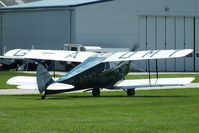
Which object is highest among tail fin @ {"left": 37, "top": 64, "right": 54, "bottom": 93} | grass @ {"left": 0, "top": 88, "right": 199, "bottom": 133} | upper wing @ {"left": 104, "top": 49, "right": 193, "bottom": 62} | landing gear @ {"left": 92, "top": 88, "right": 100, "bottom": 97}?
upper wing @ {"left": 104, "top": 49, "right": 193, "bottom": 62}

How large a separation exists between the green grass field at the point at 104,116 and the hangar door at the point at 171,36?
34.4 m

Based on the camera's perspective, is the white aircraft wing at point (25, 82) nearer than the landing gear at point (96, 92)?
Yes

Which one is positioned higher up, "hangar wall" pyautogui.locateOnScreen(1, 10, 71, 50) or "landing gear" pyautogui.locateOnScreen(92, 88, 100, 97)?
"hangar wall" pyautogui.locateOnScreen(1, 10, 71, 50)

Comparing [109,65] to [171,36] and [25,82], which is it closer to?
[25,82]

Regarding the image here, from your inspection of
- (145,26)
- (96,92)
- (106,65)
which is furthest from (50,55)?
(145,26)

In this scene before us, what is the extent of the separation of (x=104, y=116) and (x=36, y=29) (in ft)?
137

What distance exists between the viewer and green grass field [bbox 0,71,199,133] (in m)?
15.1

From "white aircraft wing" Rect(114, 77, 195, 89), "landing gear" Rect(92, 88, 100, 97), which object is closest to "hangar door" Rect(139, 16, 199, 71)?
"white aircraft wing" Rect(114, 77, 195, 89)

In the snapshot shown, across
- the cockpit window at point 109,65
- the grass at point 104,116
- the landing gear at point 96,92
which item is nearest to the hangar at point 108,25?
the cockpit window at point 109,65

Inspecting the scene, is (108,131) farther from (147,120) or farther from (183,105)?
(183,105)

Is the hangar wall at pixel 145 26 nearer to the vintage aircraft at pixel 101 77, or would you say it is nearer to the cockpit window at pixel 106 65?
the vintage aircraft at pixel 101 77

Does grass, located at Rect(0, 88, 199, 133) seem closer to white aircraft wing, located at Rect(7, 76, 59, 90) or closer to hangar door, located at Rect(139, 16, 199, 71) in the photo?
white aircraft wing, located at Rect(7, 76, 59, 90)

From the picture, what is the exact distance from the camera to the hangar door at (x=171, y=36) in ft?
198

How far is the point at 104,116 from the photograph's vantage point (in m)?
18.3
